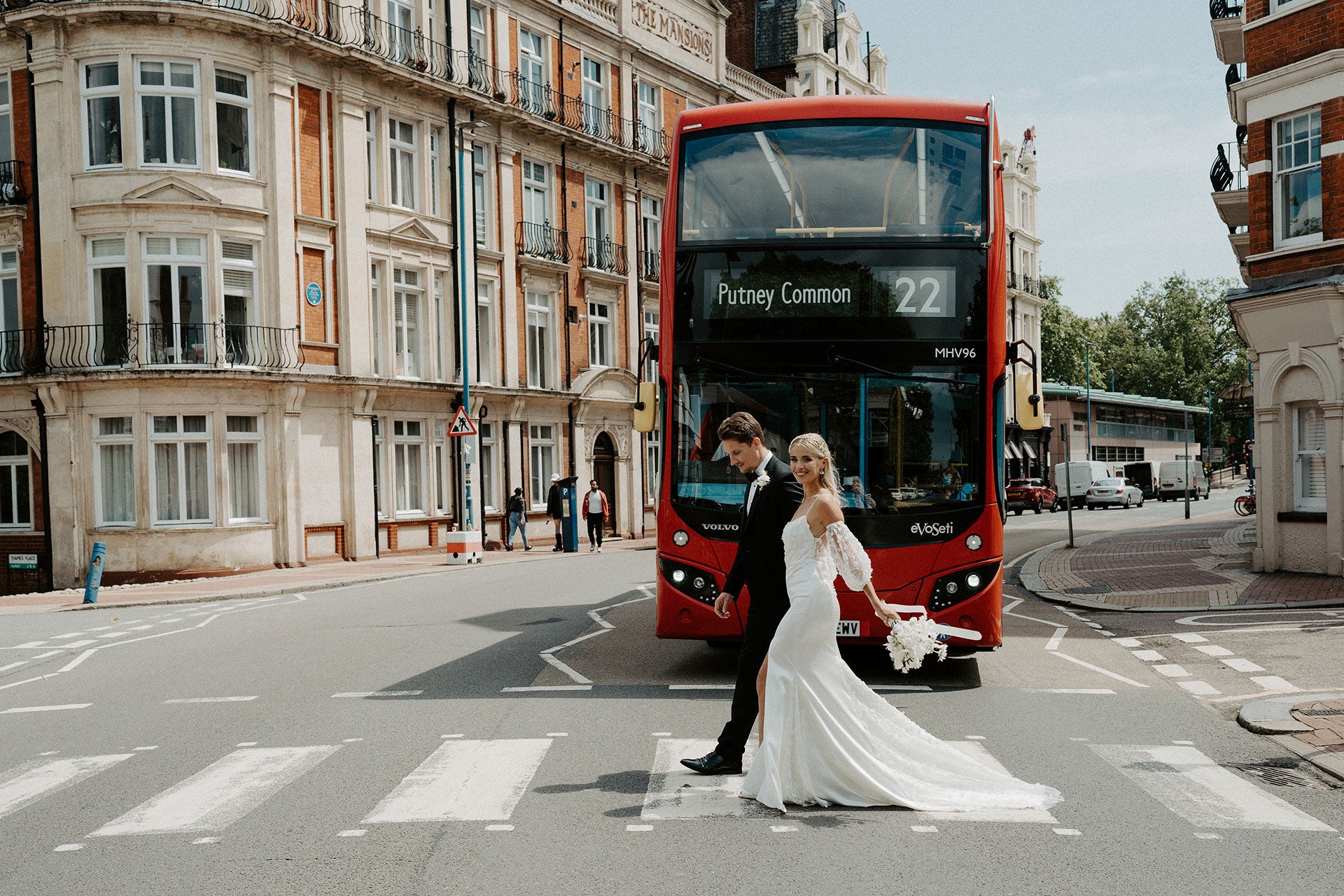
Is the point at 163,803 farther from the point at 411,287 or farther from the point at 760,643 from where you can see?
the point at 411,287

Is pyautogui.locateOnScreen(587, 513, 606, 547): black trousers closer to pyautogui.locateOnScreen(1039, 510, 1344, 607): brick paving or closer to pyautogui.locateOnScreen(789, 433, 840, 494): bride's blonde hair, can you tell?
pyautogui.locateOnScreen(1039, 510, 1344, 607): brick paving

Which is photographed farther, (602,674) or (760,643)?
(602,674)

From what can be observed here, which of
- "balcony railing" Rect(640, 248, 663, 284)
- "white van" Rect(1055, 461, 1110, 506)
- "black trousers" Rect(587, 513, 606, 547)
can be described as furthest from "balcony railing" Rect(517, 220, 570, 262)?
"white van" Rect(1055, 461, 1110, 506)

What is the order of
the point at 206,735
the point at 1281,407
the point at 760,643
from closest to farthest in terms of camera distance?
the point at 760,643, the point at 206,735, the point at 1281,407

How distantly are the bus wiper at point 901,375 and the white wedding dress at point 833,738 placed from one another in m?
3.63

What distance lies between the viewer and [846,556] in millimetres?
6652

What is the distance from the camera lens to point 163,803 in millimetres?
6574

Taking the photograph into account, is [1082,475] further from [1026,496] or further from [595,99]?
[595,99]

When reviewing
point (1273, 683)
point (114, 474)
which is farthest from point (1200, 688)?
point (114, 474)

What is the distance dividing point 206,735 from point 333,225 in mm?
22114

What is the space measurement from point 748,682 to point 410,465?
2532cm

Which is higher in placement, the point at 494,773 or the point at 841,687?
the point at 841,687

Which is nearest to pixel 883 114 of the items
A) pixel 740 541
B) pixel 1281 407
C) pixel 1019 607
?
pixel 740 541

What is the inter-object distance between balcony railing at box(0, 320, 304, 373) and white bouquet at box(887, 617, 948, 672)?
71.8 feet
